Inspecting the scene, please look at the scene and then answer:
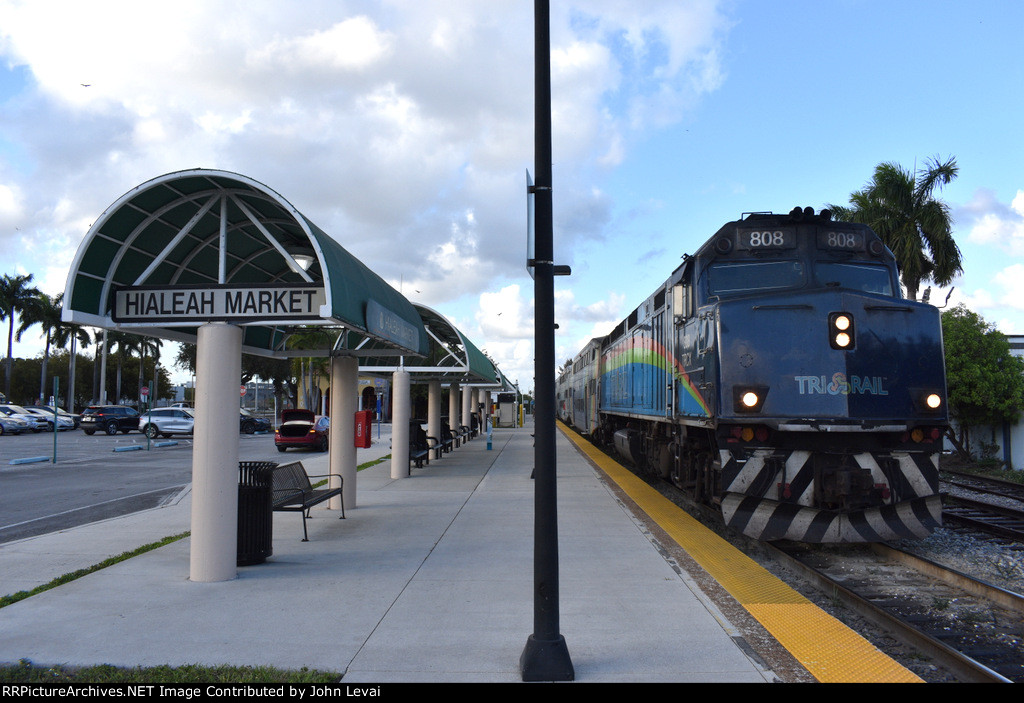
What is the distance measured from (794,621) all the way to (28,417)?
4357 centimetres

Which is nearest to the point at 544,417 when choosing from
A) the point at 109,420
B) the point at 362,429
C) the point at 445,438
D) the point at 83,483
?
the point at 362,429

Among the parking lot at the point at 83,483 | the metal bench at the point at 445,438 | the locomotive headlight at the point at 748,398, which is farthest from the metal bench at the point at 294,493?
the metal bench at the point at 445,438

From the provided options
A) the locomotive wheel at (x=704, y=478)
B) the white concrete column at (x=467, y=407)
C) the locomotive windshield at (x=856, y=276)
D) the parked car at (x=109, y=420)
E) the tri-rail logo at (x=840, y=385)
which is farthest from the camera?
the parked car at (x=109, y=420)

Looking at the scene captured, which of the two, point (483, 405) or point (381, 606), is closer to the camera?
point (381, 606)

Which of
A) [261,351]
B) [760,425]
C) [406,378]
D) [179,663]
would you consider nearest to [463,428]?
[406,378]

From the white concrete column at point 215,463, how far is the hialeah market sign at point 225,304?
0.71 ft

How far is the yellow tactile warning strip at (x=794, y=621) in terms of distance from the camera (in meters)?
4.55

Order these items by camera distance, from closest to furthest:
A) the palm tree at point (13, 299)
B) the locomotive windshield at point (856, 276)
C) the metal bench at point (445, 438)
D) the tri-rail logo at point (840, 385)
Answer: the tri-rail logo at point (840, 385) → the locomotive windshield at point (856, 276) → the metal bench at point (445, 438) → the palm tree at point (13, 299)

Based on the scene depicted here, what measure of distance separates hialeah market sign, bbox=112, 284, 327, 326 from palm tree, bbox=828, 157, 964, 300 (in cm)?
2355

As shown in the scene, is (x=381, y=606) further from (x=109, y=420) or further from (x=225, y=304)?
(x=109, y=420)

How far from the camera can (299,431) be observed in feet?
86.7

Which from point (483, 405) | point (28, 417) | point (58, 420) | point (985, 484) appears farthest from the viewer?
point (483, 405)

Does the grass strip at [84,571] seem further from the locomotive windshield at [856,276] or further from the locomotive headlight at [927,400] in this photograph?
the locomotive headlight at [927,400]
